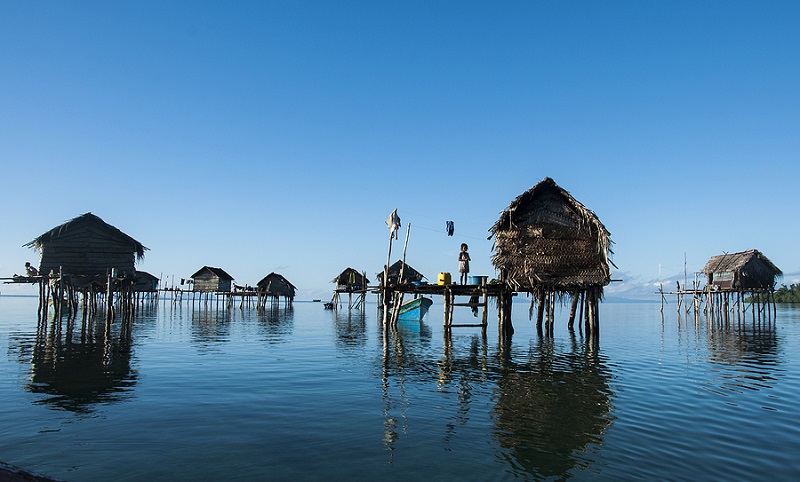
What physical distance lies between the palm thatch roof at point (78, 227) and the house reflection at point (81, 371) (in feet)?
33.7

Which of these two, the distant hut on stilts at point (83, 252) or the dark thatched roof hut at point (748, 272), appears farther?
the dark thatched roof hut at point (748, 272)

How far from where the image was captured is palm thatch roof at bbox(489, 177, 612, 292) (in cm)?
2594

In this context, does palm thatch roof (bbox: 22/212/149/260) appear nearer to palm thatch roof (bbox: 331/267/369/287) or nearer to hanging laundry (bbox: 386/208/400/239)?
hanging laundry (bbox: 386/208/400/239)

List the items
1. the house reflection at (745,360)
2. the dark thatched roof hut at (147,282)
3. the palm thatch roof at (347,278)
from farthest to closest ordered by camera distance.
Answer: the dark thatched roof hut at (147,282) < the palm thatch roof at (347,278) < the house reflection at (745,360)

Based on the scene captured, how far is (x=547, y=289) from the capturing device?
89.0ft

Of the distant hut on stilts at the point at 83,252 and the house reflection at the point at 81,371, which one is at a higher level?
the distant hut on stilts at the point at 83,252

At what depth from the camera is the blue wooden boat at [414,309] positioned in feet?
141

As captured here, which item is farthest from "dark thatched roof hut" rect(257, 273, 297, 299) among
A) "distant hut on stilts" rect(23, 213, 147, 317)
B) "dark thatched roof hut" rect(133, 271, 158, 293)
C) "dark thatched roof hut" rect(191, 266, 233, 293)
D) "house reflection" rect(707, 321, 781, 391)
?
"house reflection" rect(707, 321, 781, 391)

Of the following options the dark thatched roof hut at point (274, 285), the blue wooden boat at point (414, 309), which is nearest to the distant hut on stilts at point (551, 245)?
the blue wooden boat at point (414, 309)

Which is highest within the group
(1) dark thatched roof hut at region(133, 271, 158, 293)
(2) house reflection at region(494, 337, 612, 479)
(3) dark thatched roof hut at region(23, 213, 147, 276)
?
(3) dark thatched roof hut at region(23, 213, 147, 276)

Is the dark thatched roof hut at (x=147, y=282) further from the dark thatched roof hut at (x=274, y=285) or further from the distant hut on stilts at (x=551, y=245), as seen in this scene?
the distant hut on stilts at (x=551, y=245)

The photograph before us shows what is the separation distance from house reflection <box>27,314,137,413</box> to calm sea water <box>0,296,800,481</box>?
9 cm

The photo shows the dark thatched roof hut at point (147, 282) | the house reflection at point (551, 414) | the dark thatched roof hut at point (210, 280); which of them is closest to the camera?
the house reflection at point (551, 414)

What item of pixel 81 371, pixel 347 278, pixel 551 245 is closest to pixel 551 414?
pixel 81 371
